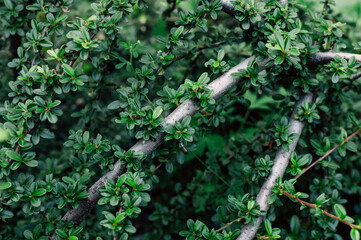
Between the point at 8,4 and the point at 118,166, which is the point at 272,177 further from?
the point at 8,4

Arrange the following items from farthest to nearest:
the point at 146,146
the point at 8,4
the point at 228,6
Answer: the point at 8,4, the point at 228,6, the point at 146,146

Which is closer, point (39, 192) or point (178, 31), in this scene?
point (39, 192)

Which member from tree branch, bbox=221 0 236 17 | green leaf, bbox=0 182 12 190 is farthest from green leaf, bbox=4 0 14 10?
tree branch, bbox=221 0 236 17

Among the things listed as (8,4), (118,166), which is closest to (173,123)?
(118,166)

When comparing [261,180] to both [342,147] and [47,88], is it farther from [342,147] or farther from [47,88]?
[47,88]

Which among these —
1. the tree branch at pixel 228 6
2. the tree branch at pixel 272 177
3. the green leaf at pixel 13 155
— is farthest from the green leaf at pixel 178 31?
the green leaf at pixel 13 155

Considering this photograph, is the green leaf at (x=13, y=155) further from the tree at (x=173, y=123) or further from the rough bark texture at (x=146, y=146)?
the rough bark texture at (x=146, y=146)

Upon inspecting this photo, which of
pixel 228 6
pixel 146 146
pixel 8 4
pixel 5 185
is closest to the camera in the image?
pixel 5 185

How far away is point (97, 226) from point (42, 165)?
0.54m

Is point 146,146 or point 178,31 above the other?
point 178,31

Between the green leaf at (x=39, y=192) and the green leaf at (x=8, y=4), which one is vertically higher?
the green leaf at (x=8, y=4)

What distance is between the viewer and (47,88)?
5.19 feet

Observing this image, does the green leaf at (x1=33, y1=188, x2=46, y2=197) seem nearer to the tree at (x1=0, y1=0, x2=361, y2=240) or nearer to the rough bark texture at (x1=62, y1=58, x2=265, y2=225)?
the tree at (x1=0, y1=0, x2=361, y2=240)

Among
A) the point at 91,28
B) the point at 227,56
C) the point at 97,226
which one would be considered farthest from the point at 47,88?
the point at 227,56
